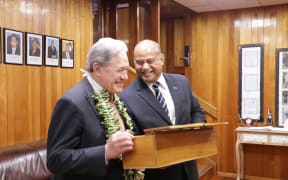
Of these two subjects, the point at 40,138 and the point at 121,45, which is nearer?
the point at 121,45

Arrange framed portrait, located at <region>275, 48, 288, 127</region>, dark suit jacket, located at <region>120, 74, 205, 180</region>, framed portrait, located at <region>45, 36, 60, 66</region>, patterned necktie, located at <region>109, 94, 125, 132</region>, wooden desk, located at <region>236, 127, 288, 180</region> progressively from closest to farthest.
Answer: patterned necktie, located at <region>109, 94, 125, 132</region> → dark suit jacket, located at <region>120, 74, 205, 180</region> → framed portrait, located at <region>45, 36, 60, 66</region> → wooden desk, located at <region>236, 127, 288, 180</region> → framed portrait, located at <region>275, 48, 288, 127</region>

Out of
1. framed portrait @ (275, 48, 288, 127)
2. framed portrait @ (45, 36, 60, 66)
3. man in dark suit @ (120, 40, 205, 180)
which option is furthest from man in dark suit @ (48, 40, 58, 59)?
framed portrait @ (275, 48, 288, 127)

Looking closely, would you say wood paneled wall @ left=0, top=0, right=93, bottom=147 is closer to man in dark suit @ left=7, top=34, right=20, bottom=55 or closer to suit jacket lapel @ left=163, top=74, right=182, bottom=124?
man in dark suit @ left=7, top=34, right=20, bottom=55

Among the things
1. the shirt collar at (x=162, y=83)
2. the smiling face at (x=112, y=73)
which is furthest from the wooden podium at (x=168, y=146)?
the shirt collar at (x=162, y=83)

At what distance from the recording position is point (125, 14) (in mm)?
4219

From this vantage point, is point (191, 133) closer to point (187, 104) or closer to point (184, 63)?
point (187, 104)

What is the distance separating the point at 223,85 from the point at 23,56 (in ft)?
10.4

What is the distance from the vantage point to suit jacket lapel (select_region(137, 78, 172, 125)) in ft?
6.38

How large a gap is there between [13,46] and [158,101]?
1409 millimetres

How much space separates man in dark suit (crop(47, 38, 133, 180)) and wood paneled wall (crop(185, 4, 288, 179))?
3.74 meters

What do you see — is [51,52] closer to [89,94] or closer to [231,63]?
[89,94]

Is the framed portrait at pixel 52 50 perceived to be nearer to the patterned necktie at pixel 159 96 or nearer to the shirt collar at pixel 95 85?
the patterned necktie at pixel 159 96

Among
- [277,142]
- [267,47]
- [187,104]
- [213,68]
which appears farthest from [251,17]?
[187,104]

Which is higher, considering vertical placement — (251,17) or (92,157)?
(251,17)
